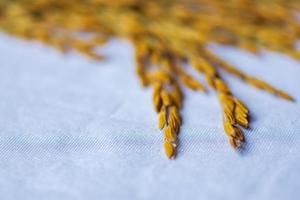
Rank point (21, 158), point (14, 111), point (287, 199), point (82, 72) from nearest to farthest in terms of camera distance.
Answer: point (287, 199) < point (21, 158) < point (14, 111) < point (82, 72)

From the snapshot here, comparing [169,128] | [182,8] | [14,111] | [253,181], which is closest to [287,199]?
[253,181]

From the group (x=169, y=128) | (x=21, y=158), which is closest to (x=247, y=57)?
(x=169, y=128)

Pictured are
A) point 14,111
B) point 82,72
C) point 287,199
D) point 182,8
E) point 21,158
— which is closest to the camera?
point 287,199

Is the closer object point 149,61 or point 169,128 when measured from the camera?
point 169,128

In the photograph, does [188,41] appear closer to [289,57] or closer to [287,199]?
[289,57]

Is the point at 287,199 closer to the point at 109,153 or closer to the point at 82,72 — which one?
the point at 109,153

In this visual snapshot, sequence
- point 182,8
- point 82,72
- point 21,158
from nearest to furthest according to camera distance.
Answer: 1. point 21,158
2. point 82,72
3. point 182,8
